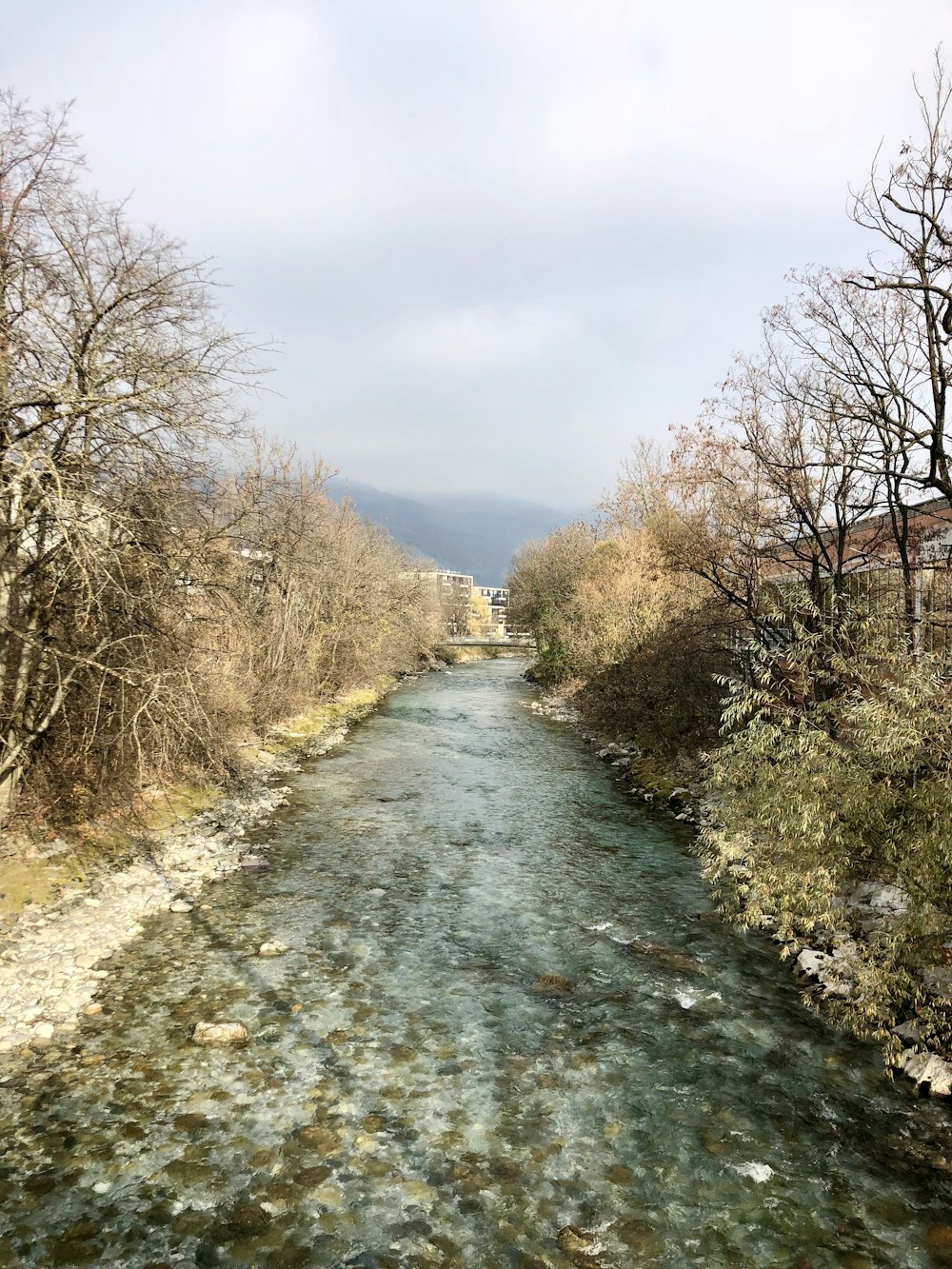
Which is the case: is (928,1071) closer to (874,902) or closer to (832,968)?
(832,968)

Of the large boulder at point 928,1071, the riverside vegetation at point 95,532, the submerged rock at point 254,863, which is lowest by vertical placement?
the large boulder at point 928,1071

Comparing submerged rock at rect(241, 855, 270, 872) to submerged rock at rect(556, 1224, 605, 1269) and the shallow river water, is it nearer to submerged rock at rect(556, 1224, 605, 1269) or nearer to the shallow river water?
the shallow river water

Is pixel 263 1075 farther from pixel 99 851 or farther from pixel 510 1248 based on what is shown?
pixel 99 851

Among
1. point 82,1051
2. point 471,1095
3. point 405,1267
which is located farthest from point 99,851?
point 405,1267

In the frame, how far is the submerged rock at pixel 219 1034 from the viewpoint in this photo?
7266 mm

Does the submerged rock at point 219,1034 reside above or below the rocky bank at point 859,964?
above

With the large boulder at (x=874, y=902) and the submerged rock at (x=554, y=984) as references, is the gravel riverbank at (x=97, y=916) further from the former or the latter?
the large boulder at (x=874, y=902)

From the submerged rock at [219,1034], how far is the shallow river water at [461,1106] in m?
0.12

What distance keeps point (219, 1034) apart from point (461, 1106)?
2412 millimetres

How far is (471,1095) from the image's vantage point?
6.64 metres

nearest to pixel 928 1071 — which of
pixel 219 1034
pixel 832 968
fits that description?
pixel 832 968

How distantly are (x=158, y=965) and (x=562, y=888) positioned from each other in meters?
5.75

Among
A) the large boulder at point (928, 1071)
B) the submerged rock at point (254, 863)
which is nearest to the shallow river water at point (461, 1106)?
the large boulder at point (928, 1071)

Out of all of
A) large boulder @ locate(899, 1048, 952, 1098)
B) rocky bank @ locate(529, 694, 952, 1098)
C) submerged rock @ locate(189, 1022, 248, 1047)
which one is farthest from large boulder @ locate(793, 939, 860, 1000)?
submerged rock @ locate(189, 1022, 248, 1047)
